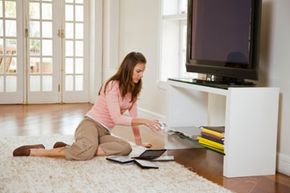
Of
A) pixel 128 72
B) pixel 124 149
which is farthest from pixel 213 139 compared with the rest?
pixel 128 72

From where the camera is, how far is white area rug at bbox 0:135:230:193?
2.69 m

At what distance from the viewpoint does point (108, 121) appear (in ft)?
11.6

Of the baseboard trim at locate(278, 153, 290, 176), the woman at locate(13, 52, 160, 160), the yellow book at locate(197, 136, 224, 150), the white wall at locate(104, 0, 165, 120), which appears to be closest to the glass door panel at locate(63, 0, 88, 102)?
the white wall at locate(104, 0, 165, 120)

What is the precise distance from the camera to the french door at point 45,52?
6.70 meters

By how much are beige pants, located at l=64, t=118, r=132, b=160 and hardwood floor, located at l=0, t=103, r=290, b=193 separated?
0.45 meters

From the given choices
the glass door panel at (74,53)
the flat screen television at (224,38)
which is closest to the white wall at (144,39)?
the glass door panel at (74,53)

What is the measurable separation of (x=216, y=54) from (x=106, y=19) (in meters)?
3.24

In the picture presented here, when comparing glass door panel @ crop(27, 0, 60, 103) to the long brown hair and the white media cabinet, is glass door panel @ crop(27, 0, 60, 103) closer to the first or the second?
the long brown hair

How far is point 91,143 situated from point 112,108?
0.28m

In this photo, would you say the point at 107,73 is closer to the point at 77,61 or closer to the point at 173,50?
the point at 77,61

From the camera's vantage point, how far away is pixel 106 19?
6582 millimetres

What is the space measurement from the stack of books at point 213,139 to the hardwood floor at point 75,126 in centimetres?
15

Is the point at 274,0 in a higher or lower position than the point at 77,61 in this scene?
higher

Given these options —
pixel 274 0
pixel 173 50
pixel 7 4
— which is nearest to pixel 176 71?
pixel 173 50
